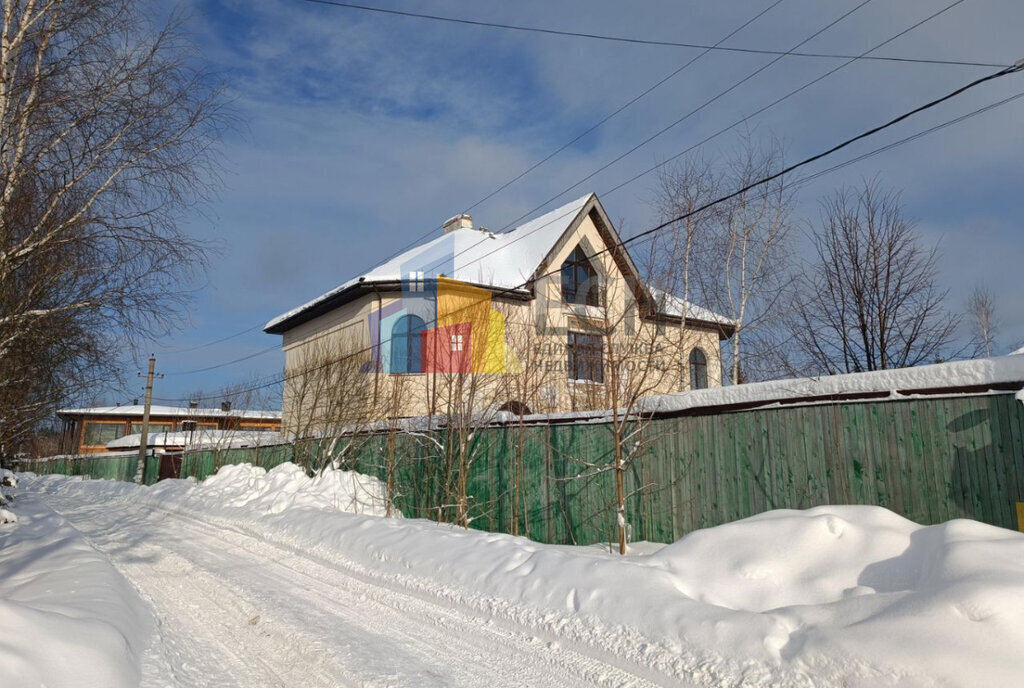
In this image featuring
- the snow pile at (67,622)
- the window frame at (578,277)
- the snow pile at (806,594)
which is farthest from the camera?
the window frame at (578,277)

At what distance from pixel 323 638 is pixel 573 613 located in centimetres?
211

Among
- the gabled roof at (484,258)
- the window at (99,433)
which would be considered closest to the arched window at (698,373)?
the gabled roof at (484,258)

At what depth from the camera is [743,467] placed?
26.3 ft

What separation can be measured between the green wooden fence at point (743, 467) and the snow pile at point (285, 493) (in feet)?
5.70

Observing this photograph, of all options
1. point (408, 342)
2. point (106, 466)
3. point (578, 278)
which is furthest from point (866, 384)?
point (106, 466)

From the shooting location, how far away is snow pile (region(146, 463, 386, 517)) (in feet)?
45.7

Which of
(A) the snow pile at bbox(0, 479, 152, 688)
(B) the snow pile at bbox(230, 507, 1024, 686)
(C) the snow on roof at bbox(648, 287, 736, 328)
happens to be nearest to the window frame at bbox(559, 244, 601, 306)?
(C) the snow on roof at bbox(648, 287, 736, 328)

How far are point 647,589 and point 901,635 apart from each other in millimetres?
2021

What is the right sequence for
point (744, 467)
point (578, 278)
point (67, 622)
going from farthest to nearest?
point (578, 278) < point (744, 467) < point (67, 622)

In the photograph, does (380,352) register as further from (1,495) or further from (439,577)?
(439,577)

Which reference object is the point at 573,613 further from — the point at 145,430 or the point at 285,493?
the point at 145,430

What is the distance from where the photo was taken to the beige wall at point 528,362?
1031 centimetres

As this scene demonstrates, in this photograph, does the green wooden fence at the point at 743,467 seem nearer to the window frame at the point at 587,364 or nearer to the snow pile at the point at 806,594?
the snow pile at the point at 806,594

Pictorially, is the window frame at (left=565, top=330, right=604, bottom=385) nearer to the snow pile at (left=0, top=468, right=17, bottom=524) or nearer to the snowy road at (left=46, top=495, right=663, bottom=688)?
the snowy road at (left=46, top=495, right=663, bottom=688)
